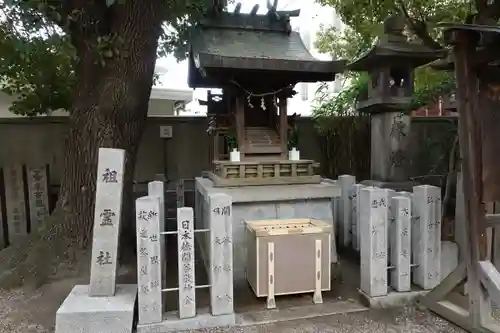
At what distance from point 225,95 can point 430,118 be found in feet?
14.7

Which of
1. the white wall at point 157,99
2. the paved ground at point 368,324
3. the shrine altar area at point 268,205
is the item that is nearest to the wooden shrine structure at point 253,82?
the shrine altar area at point 268,205

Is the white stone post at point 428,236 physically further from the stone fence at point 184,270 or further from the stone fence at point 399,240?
the stone fence at point 184,270

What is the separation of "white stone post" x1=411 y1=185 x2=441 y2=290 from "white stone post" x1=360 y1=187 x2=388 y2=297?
0.43 m

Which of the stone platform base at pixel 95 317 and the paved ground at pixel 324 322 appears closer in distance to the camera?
the stone platform base at pixel 95 317

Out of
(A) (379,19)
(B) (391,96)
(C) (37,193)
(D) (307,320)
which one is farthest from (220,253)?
(A) (379,19)

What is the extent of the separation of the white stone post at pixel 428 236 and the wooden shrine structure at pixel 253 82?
161 centimetres

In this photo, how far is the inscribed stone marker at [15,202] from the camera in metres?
6.04

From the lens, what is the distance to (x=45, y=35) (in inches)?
167

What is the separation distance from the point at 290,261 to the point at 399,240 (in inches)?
43.0

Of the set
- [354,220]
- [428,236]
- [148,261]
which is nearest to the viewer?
[148,261]

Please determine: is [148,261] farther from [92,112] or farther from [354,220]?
[354,220]

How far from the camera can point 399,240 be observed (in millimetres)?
3691

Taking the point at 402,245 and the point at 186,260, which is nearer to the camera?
the point at 186,260

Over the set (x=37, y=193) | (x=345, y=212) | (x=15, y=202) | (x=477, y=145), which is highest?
(x=477, y=145)
